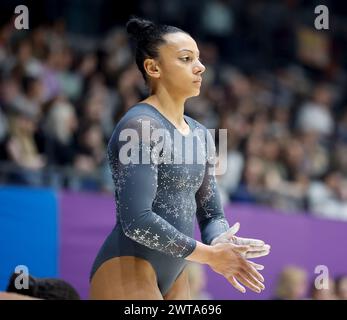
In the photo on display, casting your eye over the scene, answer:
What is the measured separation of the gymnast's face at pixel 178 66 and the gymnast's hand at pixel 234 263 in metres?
0.60

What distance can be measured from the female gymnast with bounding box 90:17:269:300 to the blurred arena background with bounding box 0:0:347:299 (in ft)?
8.06

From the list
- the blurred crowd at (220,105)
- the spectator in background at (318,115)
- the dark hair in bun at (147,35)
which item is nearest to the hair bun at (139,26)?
the dark hair in bun at (147,35)

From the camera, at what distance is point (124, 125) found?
2928 millimetres

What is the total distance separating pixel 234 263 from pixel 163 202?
344 mm

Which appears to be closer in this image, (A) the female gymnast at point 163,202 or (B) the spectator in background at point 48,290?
(A) the female gymnast at point 163,202

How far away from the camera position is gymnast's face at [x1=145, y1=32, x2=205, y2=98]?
3.04 meters

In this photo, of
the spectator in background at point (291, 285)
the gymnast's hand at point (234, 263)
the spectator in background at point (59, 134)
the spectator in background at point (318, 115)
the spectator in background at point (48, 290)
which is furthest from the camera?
the spectator in background at point (318, 115)

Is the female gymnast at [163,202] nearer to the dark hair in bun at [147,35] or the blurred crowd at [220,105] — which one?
the dark hair in bun at [147,35]

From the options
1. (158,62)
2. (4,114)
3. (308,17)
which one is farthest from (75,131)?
(308,17)

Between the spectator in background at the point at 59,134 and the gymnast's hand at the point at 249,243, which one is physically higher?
the spectator in background at the point at 59,134

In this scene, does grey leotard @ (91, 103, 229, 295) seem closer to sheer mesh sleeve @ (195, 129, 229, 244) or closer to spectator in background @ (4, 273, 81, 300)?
sheer mesh sleeve @ (195, 129, 229, 244)

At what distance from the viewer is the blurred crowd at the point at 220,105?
6348 mm

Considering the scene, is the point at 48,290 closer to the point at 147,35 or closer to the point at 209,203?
the point at 209,203

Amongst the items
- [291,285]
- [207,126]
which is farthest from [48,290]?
[207,126]
